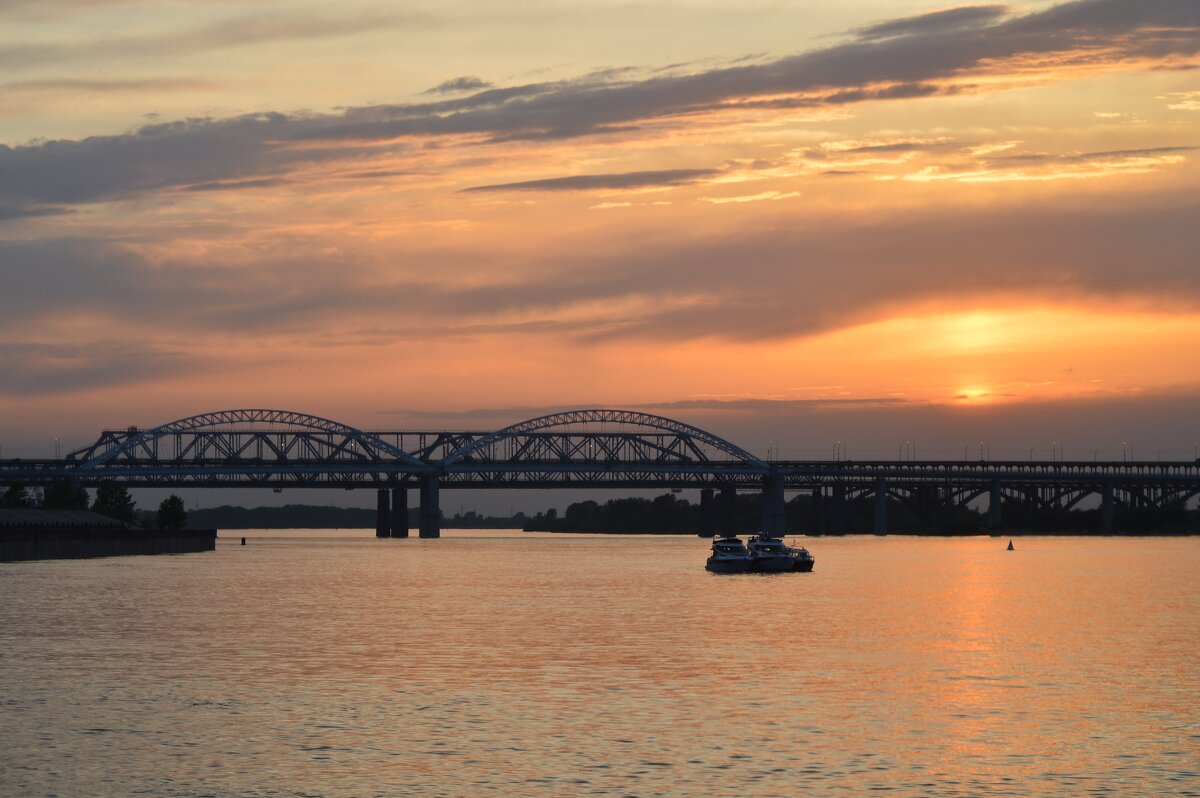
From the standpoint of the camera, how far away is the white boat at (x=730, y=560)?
137 metres

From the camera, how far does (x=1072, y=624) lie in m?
74.8

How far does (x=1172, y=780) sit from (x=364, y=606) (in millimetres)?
59801

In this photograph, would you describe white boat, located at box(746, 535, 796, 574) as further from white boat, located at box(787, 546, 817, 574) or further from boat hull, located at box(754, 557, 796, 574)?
white boat, located at box(787, 546, 817, 574)

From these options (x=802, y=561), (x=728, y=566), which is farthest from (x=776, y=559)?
(x=728, y=566)

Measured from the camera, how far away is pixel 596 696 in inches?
1799

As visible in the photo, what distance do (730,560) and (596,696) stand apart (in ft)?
301

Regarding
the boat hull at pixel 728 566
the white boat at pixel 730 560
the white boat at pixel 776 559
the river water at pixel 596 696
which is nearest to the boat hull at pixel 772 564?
the white boat at pixel 776 559

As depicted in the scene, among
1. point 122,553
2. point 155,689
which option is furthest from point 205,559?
point 155,689

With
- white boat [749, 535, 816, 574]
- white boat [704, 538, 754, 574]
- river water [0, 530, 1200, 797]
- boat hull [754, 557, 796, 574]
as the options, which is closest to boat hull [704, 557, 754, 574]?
white boat [704, 538, 754, 574]

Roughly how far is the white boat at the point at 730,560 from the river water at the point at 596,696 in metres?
41.9

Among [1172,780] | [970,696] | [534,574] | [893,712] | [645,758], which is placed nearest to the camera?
[1172,780]

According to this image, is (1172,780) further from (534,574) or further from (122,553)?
(122,553)

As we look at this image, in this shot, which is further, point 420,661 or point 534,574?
point 534,574

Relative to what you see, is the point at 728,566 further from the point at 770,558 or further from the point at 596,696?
the point at 596,696
